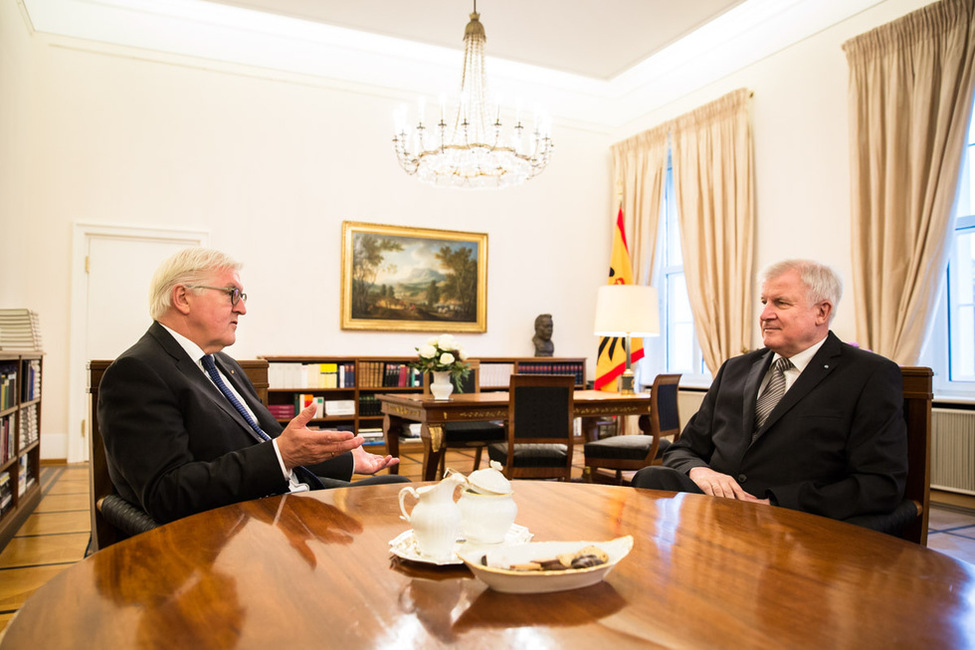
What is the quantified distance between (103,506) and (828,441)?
2.13m

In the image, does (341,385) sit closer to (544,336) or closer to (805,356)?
(544,336)

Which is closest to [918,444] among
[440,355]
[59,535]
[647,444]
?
[647,444]

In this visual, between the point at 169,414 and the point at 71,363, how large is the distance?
17.4 ft

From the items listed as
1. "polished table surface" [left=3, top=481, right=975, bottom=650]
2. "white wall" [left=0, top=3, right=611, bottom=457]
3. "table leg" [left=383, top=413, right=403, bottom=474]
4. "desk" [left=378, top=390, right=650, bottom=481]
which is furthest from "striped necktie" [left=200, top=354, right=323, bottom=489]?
"white wall" [left=0, top=3, right=611, bottom=457]

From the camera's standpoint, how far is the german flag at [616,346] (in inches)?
270

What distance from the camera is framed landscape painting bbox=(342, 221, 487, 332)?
732 centimetres

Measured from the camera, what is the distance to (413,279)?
24.9 feet

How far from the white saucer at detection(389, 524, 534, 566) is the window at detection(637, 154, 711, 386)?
6.70 metres

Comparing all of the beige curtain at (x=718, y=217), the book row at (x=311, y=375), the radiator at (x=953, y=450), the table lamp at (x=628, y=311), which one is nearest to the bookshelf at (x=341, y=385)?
the book row at (x=311, y=375)

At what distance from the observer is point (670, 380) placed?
5.16 metres

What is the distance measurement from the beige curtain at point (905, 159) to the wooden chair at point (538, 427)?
2604mm

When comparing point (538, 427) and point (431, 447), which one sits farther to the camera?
point (431, 447)

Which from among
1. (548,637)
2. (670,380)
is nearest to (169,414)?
(548,637)

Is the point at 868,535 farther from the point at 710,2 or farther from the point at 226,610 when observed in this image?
the point at 710,2
